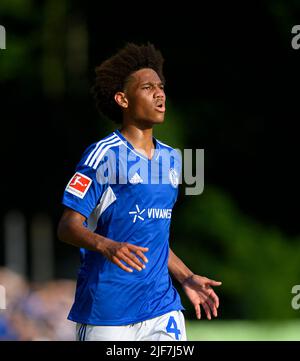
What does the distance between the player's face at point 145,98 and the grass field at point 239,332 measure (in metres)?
6.25

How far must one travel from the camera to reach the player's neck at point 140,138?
271 inches

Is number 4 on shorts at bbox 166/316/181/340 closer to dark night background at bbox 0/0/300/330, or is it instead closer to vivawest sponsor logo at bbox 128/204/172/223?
vivawest sponsor logo at bbox 128/204/172/223

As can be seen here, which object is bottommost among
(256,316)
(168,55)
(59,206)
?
(256,316)

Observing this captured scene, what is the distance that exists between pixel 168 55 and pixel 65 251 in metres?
4.81

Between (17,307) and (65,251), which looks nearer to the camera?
(17,307)

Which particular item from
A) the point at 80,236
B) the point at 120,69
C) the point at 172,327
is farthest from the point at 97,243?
the point at 120,69

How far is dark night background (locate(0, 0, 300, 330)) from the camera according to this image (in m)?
21.6

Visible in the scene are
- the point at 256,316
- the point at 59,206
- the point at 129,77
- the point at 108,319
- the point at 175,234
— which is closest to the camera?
the point at 108,319

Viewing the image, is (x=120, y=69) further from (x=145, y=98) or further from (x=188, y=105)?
(x=188, y=105)

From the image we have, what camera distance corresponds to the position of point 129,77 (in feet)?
23.1

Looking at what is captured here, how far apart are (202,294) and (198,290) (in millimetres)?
39

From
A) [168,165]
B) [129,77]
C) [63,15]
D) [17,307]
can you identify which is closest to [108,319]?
[168,165]

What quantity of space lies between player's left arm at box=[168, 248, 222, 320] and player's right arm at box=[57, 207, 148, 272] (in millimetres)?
768
